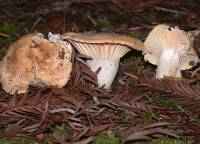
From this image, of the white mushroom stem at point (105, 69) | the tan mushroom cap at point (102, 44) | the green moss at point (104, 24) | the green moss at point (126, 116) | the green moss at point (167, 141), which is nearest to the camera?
the green moss at point (167, 141)

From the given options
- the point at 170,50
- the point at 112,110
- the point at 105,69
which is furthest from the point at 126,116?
the point at 170,50

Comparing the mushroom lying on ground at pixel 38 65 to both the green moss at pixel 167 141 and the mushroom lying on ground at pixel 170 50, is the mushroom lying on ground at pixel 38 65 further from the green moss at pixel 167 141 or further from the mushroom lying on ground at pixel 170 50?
the green moss at pixel 167 141

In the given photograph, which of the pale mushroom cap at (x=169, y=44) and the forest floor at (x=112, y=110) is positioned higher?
the pale mushroom cap at (x=169, y=44)

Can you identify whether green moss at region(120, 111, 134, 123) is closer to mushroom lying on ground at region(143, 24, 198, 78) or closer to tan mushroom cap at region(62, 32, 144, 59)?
tan mushroom cap at region(62, 32, 144, 59)

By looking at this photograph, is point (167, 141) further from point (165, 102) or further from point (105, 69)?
point (105, 69)

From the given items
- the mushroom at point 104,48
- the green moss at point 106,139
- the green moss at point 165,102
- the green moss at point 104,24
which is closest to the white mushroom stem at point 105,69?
the mushroom at point 104,48

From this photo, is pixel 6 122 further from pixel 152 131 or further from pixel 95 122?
pixel 152 131
